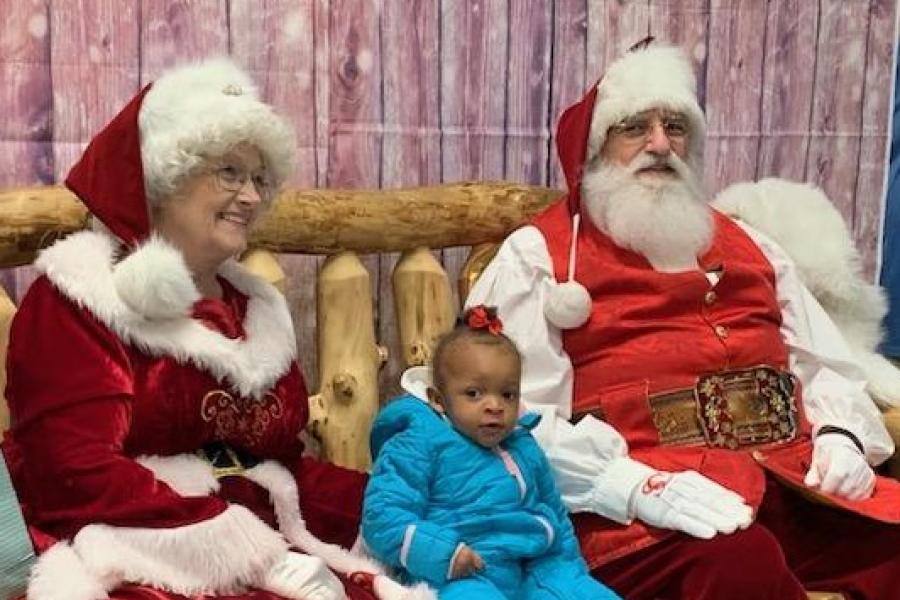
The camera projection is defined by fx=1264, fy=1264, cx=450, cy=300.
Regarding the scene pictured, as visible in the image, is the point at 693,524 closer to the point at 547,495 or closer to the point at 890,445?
the point at 547,495

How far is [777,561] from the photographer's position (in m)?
1.96

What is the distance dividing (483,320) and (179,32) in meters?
0.85

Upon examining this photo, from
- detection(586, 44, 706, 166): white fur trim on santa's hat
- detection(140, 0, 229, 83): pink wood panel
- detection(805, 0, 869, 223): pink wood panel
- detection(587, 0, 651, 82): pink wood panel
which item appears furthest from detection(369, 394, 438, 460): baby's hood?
detection(805, 0, 869, 223): pink wood panel

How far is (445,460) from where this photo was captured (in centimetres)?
190

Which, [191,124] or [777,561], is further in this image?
[777,561]

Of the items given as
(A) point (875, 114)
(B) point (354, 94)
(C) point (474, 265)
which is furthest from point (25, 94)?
(A) point (875, 114)

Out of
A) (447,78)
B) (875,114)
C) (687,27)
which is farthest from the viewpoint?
(875,114)

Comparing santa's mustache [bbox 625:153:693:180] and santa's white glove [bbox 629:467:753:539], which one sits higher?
santa's mustache [bbox 625:153:693:180]

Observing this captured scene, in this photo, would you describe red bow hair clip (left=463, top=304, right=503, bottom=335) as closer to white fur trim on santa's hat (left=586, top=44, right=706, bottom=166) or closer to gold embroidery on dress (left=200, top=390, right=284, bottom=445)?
gold embroidery on dress (left=200, top=390, right=284, bottom=445)

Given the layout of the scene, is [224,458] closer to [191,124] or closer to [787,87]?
[191,124]

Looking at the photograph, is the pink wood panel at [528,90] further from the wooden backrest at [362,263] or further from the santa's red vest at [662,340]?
the santa's red vest at [662,340]

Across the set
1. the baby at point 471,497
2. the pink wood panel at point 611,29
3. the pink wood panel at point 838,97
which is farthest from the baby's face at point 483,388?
the pink wood panel at point 838,97

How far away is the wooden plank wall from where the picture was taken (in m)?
2.24

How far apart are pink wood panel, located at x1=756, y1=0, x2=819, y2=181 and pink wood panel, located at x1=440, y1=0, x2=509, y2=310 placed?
69cm
